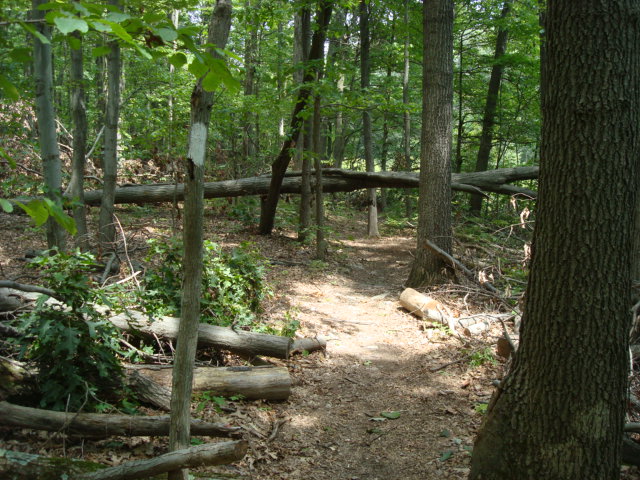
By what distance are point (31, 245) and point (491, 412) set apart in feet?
29.0

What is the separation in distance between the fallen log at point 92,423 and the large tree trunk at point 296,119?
6986 mm

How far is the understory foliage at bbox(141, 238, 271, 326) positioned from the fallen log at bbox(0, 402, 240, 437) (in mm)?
1864

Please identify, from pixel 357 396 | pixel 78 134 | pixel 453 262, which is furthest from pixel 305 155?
pixel 357 396

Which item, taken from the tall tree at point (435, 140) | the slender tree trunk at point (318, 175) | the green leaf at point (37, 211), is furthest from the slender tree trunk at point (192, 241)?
the slender tree trunk at point (318, 175)

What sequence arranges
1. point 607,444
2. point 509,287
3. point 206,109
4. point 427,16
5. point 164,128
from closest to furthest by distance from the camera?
1. point 206,109
2. point 607,444
3. point 509,287
4. point 427,16
5. point 164,128

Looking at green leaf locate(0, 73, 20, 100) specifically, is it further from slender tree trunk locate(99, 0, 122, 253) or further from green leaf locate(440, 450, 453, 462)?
slender tree trunk locate(99, 0, 122, 253)

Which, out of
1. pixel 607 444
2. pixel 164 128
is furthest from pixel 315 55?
pixel 607 444

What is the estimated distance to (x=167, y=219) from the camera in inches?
484

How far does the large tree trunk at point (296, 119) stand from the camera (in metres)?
9.99

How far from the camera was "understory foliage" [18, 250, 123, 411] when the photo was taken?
11.5ft

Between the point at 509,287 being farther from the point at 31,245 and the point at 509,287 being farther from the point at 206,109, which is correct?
the point at 31,245

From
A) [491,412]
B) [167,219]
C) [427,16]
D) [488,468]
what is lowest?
[488,468]

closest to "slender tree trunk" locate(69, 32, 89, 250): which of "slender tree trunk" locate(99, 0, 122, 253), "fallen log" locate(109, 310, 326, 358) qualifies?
"slender tree trunk" locate(99, 0, 122, 253)

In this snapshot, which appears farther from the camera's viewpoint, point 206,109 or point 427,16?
point 427,16
